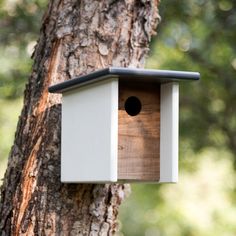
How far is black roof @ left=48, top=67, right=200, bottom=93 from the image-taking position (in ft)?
8.99

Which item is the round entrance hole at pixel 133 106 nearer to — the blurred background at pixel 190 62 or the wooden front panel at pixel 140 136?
the wooden front panel at pixel 140 136

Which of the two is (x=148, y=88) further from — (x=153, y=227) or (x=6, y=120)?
(x=153, y=227)

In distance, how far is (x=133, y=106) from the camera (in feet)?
9.56

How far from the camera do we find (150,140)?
9.55 ft

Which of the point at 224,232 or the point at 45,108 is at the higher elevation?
the point at 45,108

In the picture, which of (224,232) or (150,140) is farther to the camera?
(224,232)

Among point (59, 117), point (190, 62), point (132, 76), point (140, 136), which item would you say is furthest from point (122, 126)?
point (190, 62)

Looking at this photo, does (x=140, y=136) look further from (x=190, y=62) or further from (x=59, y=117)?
(x=190, y=62)

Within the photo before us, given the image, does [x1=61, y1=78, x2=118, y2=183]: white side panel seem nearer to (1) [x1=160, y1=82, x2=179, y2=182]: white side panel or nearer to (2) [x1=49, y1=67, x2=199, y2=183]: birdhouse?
(2) [x1=49, y1=67, x2=199, y2=183]: birdhouse

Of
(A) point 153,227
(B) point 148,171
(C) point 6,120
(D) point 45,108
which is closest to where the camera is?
(B) point 148,171

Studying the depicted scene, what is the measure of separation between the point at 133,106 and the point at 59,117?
33cm

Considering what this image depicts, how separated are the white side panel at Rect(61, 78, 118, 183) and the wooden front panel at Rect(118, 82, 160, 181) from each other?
2.3 inches

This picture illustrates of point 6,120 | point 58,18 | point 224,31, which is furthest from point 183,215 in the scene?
point 58,18

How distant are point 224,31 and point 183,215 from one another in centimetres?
454
